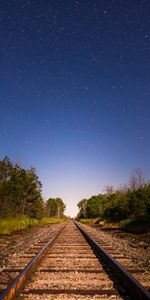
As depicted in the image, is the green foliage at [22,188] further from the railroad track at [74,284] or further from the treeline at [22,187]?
the railroad track at [74,284]

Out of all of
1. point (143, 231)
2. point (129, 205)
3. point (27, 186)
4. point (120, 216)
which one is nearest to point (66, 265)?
point (143, 231)

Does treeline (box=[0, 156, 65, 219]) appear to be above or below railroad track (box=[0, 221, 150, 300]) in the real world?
above

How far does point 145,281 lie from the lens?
460cm

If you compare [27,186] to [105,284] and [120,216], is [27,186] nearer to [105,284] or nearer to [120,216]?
[120,216]

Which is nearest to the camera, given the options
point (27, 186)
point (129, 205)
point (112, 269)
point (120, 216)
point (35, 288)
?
point (35, 288)

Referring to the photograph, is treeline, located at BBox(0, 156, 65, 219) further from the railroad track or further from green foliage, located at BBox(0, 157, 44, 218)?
the railroad track

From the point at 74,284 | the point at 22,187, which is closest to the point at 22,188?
the point at 22,187

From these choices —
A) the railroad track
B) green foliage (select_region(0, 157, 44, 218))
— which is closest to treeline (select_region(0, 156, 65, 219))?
green foliage (select_region(0, 157, 44, 218))

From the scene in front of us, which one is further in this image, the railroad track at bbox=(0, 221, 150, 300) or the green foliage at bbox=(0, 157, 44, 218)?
the green foliage at bbox=(0, 157, 44, 218)

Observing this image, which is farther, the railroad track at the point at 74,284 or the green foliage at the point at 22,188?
the green foliage at the point at 22,188

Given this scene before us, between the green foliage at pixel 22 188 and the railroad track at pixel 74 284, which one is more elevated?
the green foliage at pixel 22 188

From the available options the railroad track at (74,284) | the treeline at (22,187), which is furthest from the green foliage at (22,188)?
the railroad track at (74,284)

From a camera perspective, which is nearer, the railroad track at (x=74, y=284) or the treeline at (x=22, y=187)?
the railroad track at (x=74, y=284)

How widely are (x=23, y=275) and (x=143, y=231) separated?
1573 cm
